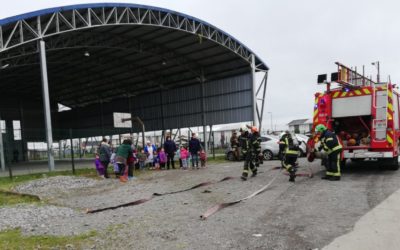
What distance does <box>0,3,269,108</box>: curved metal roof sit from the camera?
20.7 m

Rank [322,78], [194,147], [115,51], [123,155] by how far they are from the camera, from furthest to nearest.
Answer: [115,51] → [194,147] → [123,155] → [322,78]

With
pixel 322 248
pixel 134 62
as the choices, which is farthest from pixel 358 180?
pixel 134 62

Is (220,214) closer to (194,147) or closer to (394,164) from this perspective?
(394,164)

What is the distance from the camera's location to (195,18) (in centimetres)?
2475

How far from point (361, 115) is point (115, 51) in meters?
21.4

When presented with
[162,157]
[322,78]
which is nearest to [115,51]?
[162,157]

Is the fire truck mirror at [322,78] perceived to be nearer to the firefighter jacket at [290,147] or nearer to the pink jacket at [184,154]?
the firefighter jacket at [290,147]

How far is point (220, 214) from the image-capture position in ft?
A: 22.9

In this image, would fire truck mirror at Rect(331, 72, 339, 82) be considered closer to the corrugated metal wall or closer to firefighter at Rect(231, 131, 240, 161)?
firefighter at Rect(231, 131, 240, 161)

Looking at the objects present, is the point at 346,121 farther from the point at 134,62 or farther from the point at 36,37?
the point at 134,62

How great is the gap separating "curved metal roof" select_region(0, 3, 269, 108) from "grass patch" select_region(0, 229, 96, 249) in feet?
49.5

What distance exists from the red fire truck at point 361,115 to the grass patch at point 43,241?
792 cm

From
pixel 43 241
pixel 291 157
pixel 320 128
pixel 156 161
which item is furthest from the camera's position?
pixel 156 161

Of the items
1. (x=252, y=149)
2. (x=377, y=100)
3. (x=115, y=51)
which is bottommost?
(x=252, y=149)
